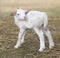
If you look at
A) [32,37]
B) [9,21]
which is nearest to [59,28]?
[32,37]

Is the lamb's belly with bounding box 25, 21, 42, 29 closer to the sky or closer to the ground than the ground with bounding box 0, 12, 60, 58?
closer to the sky

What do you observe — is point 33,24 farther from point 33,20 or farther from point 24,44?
point 24,44

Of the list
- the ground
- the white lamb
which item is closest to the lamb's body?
the white lamb

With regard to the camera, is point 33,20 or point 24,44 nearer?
point 33,20

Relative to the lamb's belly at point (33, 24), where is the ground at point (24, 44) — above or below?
below

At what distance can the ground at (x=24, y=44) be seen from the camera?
3.41 m

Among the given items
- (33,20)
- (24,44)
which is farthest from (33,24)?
(24,44)

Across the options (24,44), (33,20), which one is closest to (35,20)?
(33,20)

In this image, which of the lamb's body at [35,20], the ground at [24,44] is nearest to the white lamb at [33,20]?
the lamb's body at [35,20]

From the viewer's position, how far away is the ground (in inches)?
134

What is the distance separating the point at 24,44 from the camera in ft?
12.4

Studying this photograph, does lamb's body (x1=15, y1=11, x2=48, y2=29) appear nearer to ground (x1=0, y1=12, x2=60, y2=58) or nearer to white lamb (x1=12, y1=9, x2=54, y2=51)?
white lamb (x1=12, y1=9, x2=54, y2=51)

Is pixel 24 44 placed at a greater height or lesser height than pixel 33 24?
lesser

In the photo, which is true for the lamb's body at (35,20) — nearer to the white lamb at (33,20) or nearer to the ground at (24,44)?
the white lamb at (33,20)
